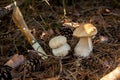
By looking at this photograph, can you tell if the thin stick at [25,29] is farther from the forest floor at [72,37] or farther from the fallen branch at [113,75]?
the fallen branch at [113,75]

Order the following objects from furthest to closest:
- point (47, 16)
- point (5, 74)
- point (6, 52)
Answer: point (47, 16) < point (6, 52) < point (5, 74)

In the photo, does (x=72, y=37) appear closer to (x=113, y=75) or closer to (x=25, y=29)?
(x=25, y=29)

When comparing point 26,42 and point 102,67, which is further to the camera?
point 26,42

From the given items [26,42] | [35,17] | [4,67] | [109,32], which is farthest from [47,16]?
[4,67]

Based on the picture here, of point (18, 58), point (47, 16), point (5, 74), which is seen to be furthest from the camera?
point (47, 16)

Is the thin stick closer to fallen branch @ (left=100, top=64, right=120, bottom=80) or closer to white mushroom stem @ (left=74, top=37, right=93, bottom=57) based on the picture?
white mushroom stem @ (left=74, top=37, right=93, bottom=57)

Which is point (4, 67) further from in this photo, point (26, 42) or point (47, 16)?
point (47, 16)
